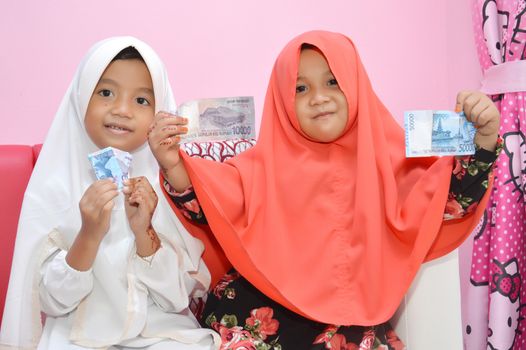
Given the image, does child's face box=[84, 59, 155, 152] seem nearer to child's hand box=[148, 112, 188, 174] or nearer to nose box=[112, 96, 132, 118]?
nose box=[112, 96, 132, 118]

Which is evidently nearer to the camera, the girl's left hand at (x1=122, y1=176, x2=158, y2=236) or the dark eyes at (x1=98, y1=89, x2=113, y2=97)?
the girl's left hand at (x1=122, y1=176, x2=158, y2=236)

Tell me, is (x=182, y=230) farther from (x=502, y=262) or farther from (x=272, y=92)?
(x=502, y=262)

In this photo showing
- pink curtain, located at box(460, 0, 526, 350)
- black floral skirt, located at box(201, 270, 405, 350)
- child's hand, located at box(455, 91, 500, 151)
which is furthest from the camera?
pink curtain, located at box(460, 0, 526, 350)

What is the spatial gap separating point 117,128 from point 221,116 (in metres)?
0.33

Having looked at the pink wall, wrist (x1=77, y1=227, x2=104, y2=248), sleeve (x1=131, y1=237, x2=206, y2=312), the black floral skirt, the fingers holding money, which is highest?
the pink wall

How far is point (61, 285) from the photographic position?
50.4 inches

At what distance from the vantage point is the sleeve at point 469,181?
1.25 m

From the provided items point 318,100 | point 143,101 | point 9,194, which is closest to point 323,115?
point 318,100

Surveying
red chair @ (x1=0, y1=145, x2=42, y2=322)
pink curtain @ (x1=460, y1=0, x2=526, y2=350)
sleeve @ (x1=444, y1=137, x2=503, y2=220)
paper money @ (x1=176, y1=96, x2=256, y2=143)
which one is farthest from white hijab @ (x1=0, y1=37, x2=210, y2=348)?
pink curtain @ (x1=460, y1=0, x2=526, y2=350)

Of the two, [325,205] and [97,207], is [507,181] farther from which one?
[97,207]

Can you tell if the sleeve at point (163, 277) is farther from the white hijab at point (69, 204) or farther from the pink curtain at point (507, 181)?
the pink curtain at point (507, 181)

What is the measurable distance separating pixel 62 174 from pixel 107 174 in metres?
0.22

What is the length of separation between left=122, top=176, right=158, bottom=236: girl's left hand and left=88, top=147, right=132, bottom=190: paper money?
0.13 feet

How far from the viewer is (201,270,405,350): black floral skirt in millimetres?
1307
